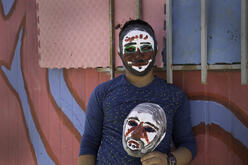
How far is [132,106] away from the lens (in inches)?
57.3

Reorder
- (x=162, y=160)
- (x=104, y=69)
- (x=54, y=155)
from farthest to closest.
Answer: (x=54, y=155) < (x=104, y=69) < (x=162, y=160)

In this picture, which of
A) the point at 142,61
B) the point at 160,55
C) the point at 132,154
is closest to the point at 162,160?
the point at 132,154

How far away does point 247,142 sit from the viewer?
152 cm

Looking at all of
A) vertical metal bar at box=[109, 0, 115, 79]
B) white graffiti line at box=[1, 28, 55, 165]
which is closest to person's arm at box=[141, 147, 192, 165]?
vertical metal bar at box=[109, 0, 115, 79]

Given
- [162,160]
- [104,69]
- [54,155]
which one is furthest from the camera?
[54,155]

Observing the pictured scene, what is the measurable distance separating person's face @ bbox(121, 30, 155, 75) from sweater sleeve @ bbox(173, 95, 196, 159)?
1.06 feet

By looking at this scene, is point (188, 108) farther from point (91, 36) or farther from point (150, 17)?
point (91, 36)

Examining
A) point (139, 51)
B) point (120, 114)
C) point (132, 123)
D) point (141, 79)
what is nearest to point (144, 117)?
point (132, 123)

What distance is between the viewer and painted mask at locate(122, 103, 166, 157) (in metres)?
1.32

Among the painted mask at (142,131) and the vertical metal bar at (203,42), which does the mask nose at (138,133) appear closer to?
the painted mask at (142,131)

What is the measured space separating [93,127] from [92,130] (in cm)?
2

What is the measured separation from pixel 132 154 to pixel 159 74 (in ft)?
2.06

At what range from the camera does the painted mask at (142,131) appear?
1.32m

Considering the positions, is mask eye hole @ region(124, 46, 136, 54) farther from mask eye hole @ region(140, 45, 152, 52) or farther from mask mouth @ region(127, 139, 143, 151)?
mask mouth @ region(127, 139, 143, 151)
